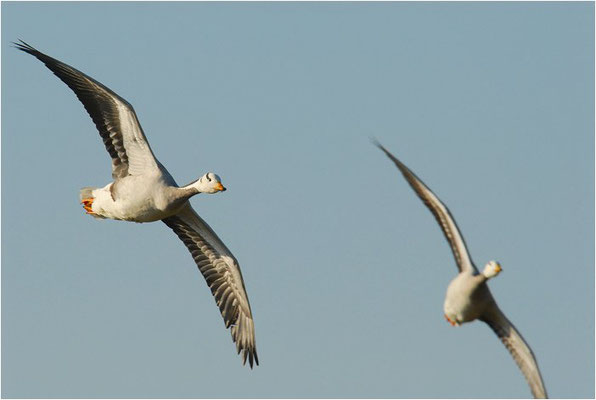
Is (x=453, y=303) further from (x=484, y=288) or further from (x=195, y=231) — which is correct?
(x=195, y=231)

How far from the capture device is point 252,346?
80.0ft

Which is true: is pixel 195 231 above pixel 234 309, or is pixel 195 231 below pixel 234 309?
above

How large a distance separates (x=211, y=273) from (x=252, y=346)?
65.6 inches

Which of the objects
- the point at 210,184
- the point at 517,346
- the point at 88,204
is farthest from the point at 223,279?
the point at 517,346

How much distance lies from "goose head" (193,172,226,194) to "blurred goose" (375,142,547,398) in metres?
3.09

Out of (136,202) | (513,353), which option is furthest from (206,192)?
(513,353)

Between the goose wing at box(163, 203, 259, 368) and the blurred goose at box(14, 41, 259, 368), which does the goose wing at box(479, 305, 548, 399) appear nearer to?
the goose wing at box(163, 203, 259, 368)

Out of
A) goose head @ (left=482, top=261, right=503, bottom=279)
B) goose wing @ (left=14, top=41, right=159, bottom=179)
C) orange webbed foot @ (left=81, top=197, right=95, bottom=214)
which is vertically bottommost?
goose head @ (left=482, top=261, right=503, bottom=279)

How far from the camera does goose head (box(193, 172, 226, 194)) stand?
2170 cm

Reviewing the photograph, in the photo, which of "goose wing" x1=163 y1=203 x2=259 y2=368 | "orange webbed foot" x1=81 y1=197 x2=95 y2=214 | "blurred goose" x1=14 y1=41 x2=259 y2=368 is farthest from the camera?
"goose wing" x1=163 y1=203 x2=259 y2=368

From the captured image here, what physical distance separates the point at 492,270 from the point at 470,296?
0.59m

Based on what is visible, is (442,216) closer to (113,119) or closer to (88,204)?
(113,119)

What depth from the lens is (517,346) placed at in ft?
72.5

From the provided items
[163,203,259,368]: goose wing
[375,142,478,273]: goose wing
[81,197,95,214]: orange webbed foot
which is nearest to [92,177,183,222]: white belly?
[81,197,95,214]: orange webbed foot
